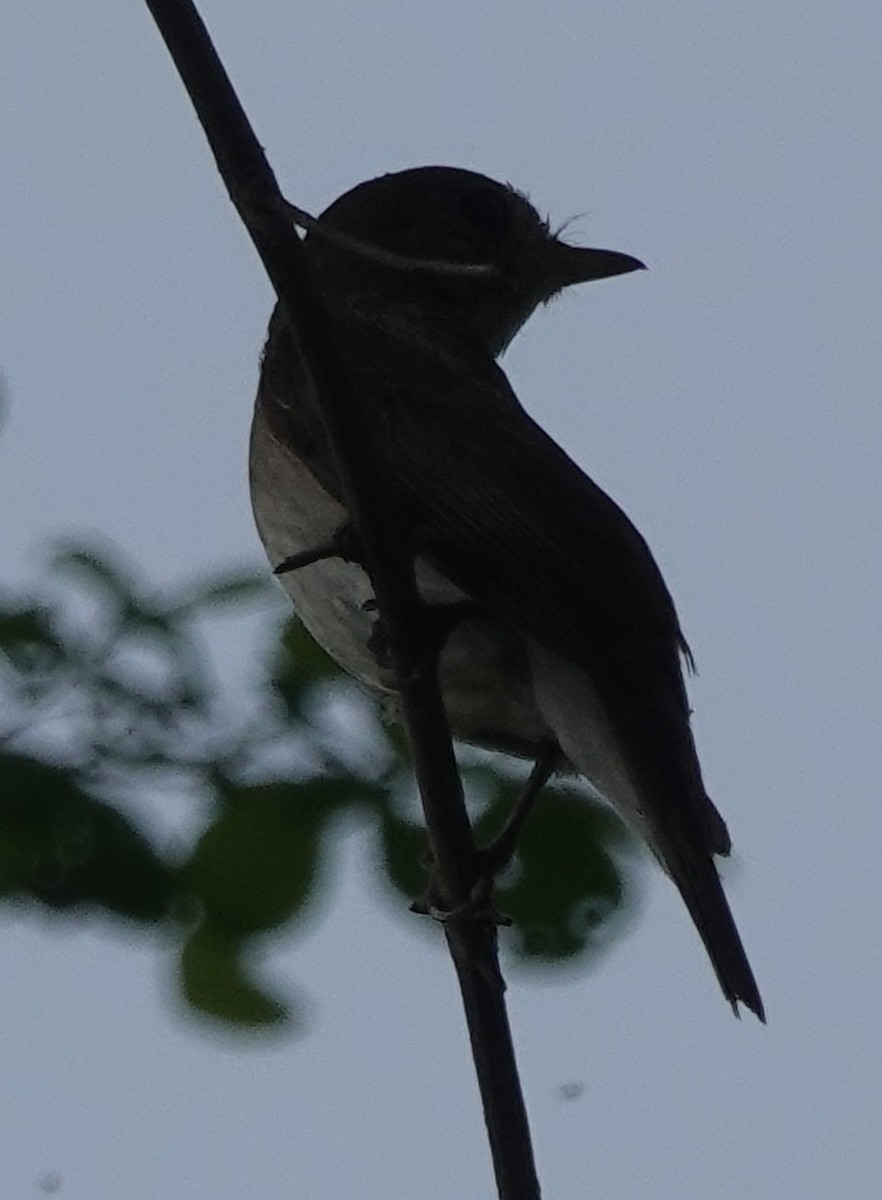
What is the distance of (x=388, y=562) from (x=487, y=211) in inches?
129

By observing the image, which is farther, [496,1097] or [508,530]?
[508,530]

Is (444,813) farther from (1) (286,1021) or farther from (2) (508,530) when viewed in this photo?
Answer: (2) (508,530)

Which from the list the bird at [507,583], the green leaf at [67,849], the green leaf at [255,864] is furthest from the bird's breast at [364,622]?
the green leaf at [67,849]

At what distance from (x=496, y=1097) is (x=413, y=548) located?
0.82 meters

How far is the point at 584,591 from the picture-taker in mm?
4281

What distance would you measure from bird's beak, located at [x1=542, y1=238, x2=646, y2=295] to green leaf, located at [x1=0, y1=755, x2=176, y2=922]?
12.0ft

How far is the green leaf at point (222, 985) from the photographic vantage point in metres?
3.04

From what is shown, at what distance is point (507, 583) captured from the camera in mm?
4219

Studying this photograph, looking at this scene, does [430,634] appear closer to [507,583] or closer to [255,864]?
[255,864]

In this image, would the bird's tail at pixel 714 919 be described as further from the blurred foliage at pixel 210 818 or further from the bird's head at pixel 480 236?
the bird's head at pixel 480 236

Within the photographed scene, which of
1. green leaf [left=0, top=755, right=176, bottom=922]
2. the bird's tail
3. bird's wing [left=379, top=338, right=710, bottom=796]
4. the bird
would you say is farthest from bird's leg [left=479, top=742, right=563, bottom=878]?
green leaf [left=0, top=755, right=176, bottom=922]

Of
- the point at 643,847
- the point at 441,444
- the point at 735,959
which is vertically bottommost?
the point at 735,959

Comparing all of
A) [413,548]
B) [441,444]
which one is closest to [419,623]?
[413,548]

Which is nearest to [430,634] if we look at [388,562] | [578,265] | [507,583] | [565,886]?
[388,562]
